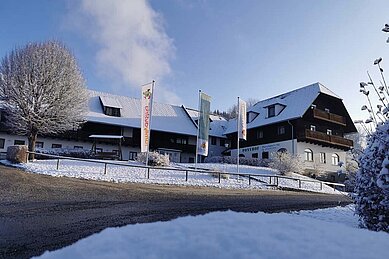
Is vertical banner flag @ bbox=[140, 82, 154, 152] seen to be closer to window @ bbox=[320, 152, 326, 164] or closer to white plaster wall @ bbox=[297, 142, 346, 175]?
white plaster wall @ bbox=[297, 142, 346, 175]

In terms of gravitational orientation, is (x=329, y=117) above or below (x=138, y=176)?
above

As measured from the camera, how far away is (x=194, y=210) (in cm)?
911

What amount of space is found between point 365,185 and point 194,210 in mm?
4180

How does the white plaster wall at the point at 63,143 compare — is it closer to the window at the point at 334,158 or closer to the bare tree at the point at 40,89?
the bare tree at the point at 40,89

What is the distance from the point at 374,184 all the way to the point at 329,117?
1382 inches

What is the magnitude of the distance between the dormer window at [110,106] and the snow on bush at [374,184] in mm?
34749

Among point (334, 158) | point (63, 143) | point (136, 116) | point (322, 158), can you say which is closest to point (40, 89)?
point (63, 143)

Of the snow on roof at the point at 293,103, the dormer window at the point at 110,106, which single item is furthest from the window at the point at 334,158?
the dormer window at the point at 110,106

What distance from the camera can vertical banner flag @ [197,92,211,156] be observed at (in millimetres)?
23766

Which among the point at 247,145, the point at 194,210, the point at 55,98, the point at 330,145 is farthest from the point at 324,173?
the point at 194,210

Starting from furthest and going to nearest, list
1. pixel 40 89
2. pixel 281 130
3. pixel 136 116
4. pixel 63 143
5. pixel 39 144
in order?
pixel 136 116, pixel 281 130, pixel 63 143, pixel 39 144, pixel 40 89

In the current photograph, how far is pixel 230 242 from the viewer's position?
334cm

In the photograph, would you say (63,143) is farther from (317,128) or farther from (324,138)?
(324,138)

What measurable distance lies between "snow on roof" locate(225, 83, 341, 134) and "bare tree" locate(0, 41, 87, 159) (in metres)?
22.1
